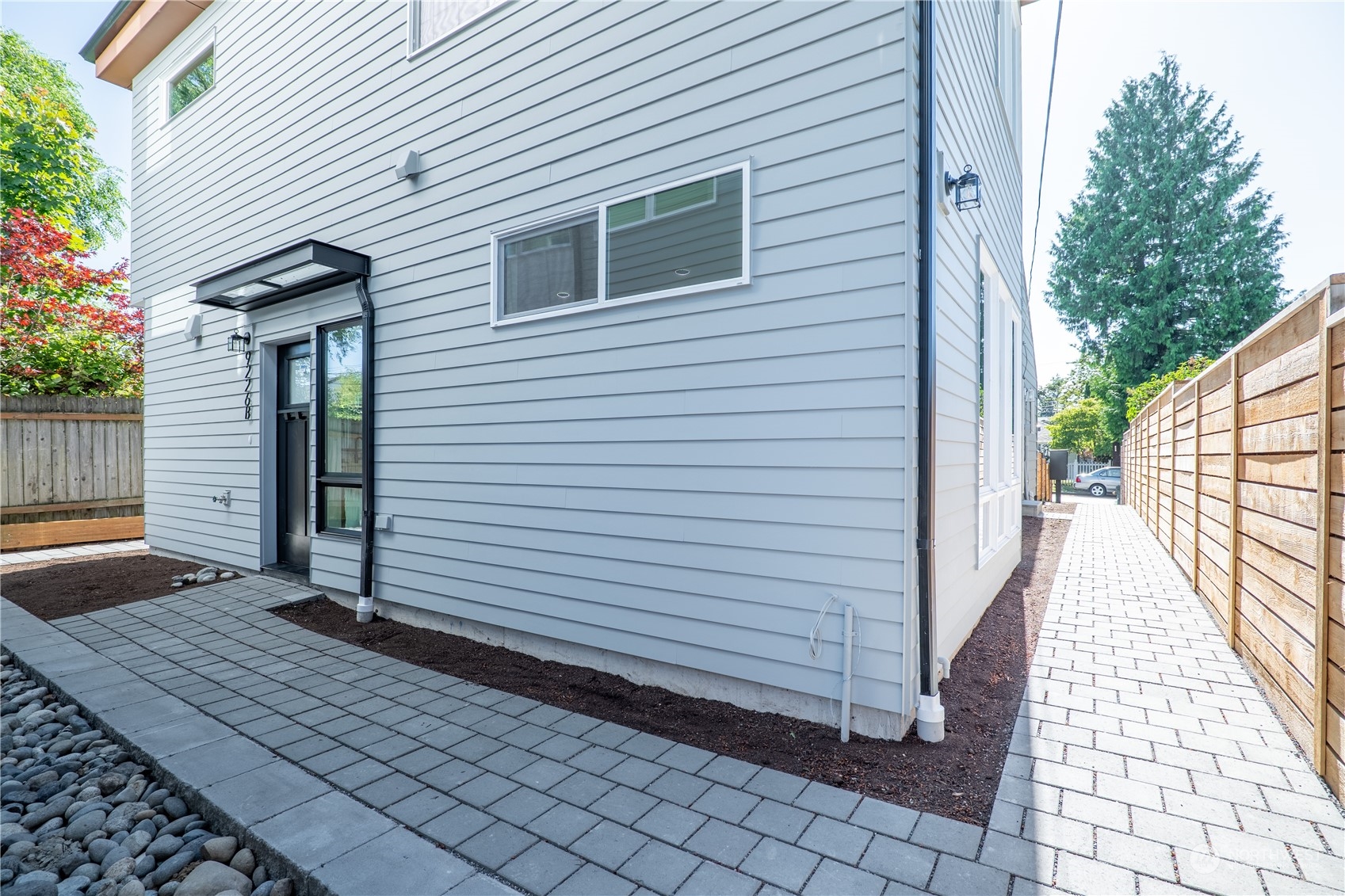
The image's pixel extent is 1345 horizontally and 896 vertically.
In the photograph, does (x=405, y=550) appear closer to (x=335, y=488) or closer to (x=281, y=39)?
(x=335, y=488)

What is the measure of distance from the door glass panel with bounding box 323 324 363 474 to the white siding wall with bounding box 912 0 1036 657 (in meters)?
4.60

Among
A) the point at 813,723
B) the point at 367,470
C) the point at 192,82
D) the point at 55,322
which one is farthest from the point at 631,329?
the point at 55,322

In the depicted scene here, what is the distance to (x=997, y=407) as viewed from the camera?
5.90m

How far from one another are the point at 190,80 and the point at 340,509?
604 cm

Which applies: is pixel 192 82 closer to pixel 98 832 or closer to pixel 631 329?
pixel 631 329

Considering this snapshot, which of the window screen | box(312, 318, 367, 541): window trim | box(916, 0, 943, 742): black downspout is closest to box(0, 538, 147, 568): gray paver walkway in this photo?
box(312, 318, 367, 541): window trim

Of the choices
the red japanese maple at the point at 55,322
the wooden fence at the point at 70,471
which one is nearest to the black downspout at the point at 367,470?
the wooden fence at the point at 70,471

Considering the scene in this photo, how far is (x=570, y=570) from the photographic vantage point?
12.7 feet

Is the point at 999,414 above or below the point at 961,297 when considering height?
below

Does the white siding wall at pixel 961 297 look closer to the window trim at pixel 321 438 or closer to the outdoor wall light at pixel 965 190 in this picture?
the outdoor wall light at pixel 965 190

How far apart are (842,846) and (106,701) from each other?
3.86 meters

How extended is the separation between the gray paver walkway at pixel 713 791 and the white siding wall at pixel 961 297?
728 mm

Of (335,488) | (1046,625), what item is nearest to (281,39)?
(335,488)

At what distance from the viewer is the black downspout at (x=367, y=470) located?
5.07 metres
